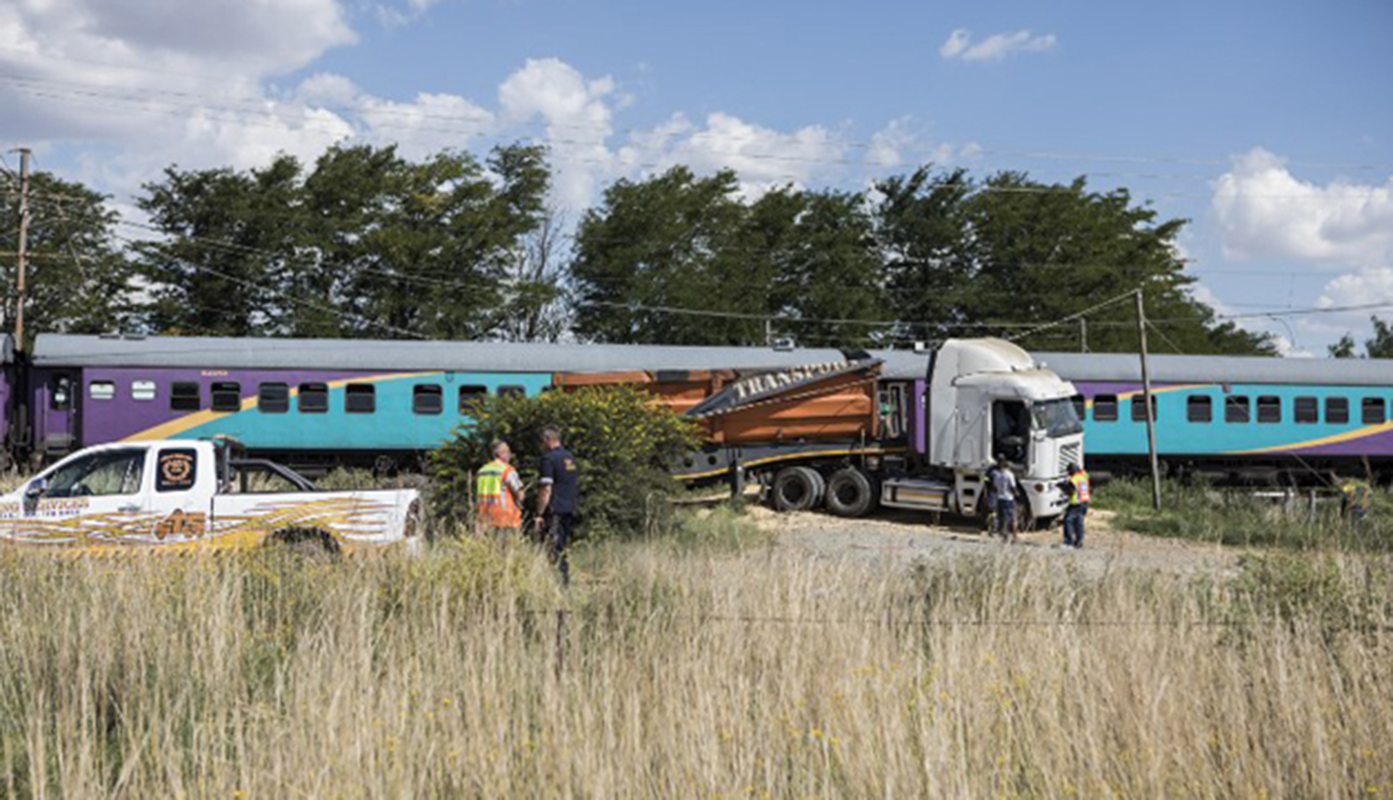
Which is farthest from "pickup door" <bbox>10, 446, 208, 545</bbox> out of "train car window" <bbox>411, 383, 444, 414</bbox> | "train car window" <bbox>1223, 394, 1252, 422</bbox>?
"train car window" <bbox>1223, 394, 1252, 422</bbox>

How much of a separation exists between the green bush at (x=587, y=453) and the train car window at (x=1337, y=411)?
18868 millimetres

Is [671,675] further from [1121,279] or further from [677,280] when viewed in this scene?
[1121,279]

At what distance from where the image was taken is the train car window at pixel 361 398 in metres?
24.4

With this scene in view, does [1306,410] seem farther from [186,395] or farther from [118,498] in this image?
[118,498]

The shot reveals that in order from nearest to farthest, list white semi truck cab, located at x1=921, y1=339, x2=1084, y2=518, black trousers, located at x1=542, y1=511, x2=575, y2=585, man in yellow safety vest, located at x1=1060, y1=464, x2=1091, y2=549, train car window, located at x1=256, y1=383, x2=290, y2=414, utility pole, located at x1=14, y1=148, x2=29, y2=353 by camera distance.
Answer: black trousers, located at x1=542, y1=511, x2=575, y2=585 < man in yellow safety vest, located at x1=1060, y1=464, x2=1091, y2=549 < white semi truck cab, located at x1=921, y1=339, x2=1084, y2=518 < train car window, located at x1=256, y1=383, x2=290, y2=414 < utility pole, located at x1=14, y1=148, x2=29, y2=353

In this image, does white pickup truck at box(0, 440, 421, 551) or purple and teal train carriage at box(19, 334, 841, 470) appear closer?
white pickup truck at box(0, 440, 421, 551)

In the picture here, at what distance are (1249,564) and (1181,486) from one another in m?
19.0

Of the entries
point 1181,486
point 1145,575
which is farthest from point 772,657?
point 1181,486

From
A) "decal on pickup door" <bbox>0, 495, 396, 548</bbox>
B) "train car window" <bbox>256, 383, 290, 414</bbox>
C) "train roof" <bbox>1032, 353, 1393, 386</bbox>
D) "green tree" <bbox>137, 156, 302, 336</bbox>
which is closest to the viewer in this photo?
"decal on pickup door" <bbox>0, 495, 396, 548</bbox>

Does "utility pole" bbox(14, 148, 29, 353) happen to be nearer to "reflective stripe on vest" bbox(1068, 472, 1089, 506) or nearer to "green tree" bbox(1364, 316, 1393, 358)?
"reflective stripe on vest" bbox(1068, 472, 1089, 506)

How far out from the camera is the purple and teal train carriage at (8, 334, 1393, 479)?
936 inches

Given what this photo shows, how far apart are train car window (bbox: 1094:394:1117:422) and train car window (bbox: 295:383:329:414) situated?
16.3 m

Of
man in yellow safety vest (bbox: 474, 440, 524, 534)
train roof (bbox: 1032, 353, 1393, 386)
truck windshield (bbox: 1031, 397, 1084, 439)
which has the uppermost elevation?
Result: train roof (bbox: 1032, 353, 1393, 386)

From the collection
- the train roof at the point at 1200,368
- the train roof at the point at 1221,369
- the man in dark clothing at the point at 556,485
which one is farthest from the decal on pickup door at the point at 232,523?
the train roof at the point at 1221,369
